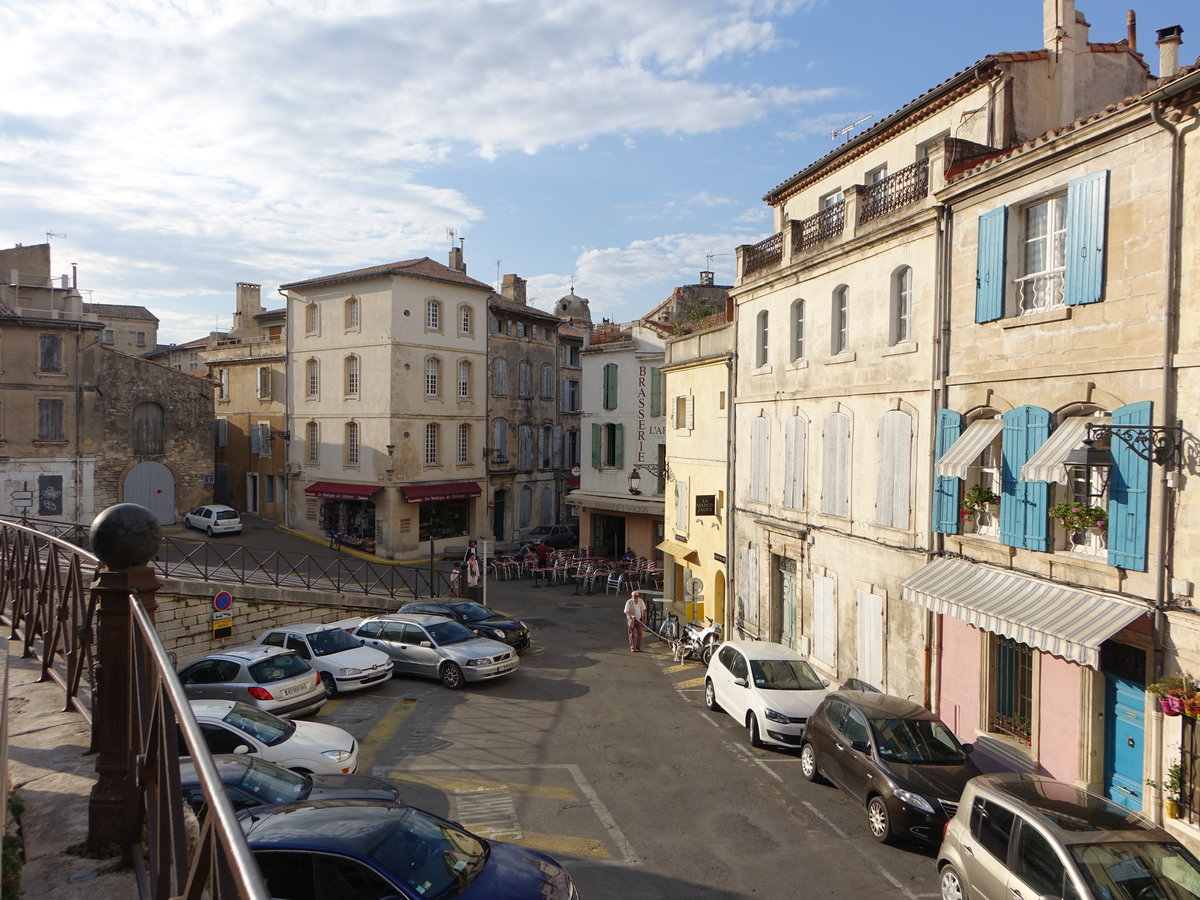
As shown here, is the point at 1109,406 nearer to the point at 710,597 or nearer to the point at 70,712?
the point at 70,712

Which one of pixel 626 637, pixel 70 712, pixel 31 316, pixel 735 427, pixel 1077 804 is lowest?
pixel 626 637

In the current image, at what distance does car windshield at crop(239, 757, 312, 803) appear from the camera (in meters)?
8.46

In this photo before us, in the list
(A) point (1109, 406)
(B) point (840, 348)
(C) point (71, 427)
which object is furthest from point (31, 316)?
(A) point (1109, 406)

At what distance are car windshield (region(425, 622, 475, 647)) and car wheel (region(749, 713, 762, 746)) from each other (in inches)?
290

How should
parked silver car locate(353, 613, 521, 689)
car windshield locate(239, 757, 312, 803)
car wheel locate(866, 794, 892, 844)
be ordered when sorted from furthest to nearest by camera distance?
parked silver car locate(353, 613, 521, 689), car wheel locate(866, 794, 892, 844), car windshield locate(239, 757, 312, 803)

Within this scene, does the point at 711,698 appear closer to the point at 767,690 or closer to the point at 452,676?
the point at 767,690

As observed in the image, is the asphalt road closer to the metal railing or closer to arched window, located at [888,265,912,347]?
the metal railing

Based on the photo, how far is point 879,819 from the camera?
10484 millimetres

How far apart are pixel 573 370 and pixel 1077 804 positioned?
40741 millimetres

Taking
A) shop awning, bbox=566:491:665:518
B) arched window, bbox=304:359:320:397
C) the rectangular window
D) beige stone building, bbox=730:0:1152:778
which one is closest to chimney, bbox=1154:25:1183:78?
Answer: beige stone building, bbox=730:0:1152:778

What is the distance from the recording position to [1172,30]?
40.0ft

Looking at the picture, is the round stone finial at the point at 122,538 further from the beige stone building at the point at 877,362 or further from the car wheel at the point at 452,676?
the car wheel at the point at 452,676

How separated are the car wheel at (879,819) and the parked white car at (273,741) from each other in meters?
6.94

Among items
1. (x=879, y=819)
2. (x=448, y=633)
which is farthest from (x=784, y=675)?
(x=448, y=633)
